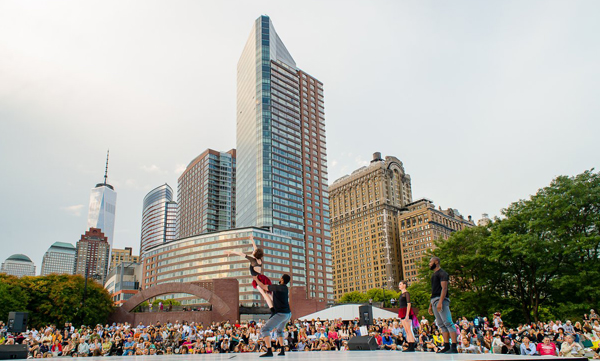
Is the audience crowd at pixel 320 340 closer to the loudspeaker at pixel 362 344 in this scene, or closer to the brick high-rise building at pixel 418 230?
the loudspeaker at pixel 362 344

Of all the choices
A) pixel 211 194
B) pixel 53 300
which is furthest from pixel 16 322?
pixel 211 194

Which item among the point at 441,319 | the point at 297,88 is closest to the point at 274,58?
the point at 297,88

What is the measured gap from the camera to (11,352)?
12070 millimetres

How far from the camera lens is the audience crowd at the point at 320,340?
1638 cm

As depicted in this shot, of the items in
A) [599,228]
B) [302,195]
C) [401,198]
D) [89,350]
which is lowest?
[89,350]

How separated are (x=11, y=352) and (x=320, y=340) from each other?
14.1m

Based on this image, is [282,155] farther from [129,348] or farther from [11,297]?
[129,348]

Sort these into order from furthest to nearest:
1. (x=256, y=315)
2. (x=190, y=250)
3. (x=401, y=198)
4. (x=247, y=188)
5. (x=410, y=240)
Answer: (x=401, y=198) < (x=410, y=240) < (x=247, y=188) < (x=190, y=250) < (x=256, y=315)

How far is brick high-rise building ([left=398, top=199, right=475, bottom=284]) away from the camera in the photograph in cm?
14450

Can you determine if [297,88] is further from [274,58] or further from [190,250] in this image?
[190,250]

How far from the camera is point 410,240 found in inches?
5910

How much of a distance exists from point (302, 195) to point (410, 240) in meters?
53.9

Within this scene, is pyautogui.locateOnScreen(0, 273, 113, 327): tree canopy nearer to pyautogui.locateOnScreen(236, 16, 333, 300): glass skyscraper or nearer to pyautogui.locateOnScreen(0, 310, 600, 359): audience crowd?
pyautogui.locateOnScreen(0, 310, 600, 359): audience crowd

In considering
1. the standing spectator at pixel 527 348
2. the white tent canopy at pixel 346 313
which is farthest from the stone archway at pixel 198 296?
the standing spectator at pixel 527 348
